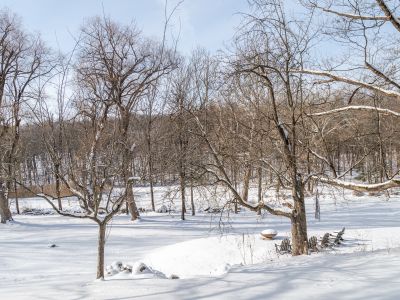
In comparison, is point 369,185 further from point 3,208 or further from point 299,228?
point 3,208

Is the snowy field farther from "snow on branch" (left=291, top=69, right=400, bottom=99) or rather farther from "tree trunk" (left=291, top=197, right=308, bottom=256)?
"snow on branch" (left=291, top=69, right=400, bottom=99)

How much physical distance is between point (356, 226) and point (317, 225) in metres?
1.68

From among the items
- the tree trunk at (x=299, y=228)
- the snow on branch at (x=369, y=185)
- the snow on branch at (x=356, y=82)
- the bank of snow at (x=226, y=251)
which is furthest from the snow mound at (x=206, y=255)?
the snow on branch at (x=356, y=82)

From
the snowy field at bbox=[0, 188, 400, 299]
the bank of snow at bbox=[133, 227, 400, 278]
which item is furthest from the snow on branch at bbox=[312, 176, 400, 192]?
the bank of snow at bbox=[133, 227, 400, 278]

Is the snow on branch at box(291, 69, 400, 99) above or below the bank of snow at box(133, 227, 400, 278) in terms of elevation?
above

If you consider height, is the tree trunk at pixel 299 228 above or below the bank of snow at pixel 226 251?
above

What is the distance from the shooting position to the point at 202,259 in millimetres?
11359

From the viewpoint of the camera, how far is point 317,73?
757 centimetres

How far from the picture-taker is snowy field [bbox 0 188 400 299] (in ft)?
15.5

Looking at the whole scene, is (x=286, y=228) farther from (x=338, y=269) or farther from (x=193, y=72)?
(x=338, y=269)

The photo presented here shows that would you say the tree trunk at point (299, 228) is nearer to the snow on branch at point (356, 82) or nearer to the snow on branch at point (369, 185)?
the snow on branch at point (369, 185)

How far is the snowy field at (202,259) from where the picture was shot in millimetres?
4723

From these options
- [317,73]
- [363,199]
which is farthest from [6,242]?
[363,199]

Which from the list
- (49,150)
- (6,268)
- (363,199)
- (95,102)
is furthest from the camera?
(363,199)
